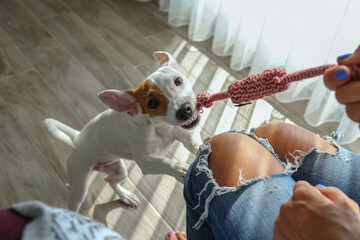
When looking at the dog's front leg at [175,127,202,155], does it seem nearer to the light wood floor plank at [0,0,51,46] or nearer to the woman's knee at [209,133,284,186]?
the woman's knee at [209,133,284,186]

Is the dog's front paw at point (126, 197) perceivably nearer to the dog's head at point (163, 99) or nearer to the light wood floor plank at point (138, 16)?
the dog's head at point (163, 99)

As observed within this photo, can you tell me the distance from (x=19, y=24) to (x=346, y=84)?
2.38 m

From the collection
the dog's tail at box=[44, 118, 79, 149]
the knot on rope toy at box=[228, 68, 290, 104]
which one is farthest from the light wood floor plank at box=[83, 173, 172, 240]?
the knot on rope toy at box=[228, 68, 290, 104]

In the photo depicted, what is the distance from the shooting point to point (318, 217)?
63 centimetres

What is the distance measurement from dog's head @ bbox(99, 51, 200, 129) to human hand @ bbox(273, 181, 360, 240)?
1.25 feet

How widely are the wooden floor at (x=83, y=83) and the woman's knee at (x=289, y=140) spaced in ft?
2.16

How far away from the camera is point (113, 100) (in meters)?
0.98

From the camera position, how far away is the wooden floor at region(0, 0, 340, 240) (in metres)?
1.52

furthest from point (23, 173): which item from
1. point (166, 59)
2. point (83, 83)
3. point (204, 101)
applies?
point (204, 101)

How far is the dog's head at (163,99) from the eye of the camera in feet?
3.08

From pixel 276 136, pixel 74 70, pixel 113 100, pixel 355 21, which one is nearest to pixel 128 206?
pixel 113 100

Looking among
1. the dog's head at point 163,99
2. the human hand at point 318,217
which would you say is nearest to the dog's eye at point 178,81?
the dog's head at point 163,99

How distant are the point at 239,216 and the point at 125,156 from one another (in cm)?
56

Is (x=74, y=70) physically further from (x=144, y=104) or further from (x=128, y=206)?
(x=144, y=104)
